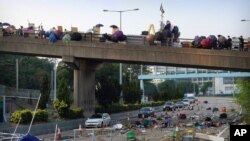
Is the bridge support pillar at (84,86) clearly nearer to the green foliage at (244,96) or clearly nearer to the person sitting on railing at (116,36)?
the person sitting on railing at (116,36)

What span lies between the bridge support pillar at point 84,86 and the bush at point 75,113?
256cm

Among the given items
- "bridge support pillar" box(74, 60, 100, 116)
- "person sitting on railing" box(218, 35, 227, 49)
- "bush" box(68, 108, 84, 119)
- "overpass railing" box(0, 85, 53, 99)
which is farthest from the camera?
"overpass railing" box(0, 85, 53, 99)

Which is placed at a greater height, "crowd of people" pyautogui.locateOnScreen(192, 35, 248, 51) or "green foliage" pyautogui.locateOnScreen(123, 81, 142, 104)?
"crowd of people" pyautogui.locateOnScreen(192, 35, 248, 51)

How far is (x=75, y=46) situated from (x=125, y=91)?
32.3 meters

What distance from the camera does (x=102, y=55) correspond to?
172 ft

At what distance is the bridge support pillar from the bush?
101 inches

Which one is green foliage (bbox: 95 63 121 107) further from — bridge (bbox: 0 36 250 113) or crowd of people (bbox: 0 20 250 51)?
crowd of people (bbox: 0 20 250 51)

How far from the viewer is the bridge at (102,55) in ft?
158

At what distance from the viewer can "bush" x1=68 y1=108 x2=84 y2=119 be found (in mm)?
50812

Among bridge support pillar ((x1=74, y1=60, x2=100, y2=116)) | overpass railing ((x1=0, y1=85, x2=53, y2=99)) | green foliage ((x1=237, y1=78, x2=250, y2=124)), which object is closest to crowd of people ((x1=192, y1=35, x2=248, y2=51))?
green foliage ((x1=237, y1=78, x2=250, y2=124))

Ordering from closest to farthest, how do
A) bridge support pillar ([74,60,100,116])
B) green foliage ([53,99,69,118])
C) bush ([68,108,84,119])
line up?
green foliage ([53,99,69,118]) < bush ([68,108,84,119]) < bridge support pillar ([74,60,100,116])

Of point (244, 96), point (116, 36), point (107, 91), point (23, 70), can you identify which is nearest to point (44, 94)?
point (116, 36)

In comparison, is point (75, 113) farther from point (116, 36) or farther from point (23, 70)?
point (23, 70)

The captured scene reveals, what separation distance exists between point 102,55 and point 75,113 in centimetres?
650
